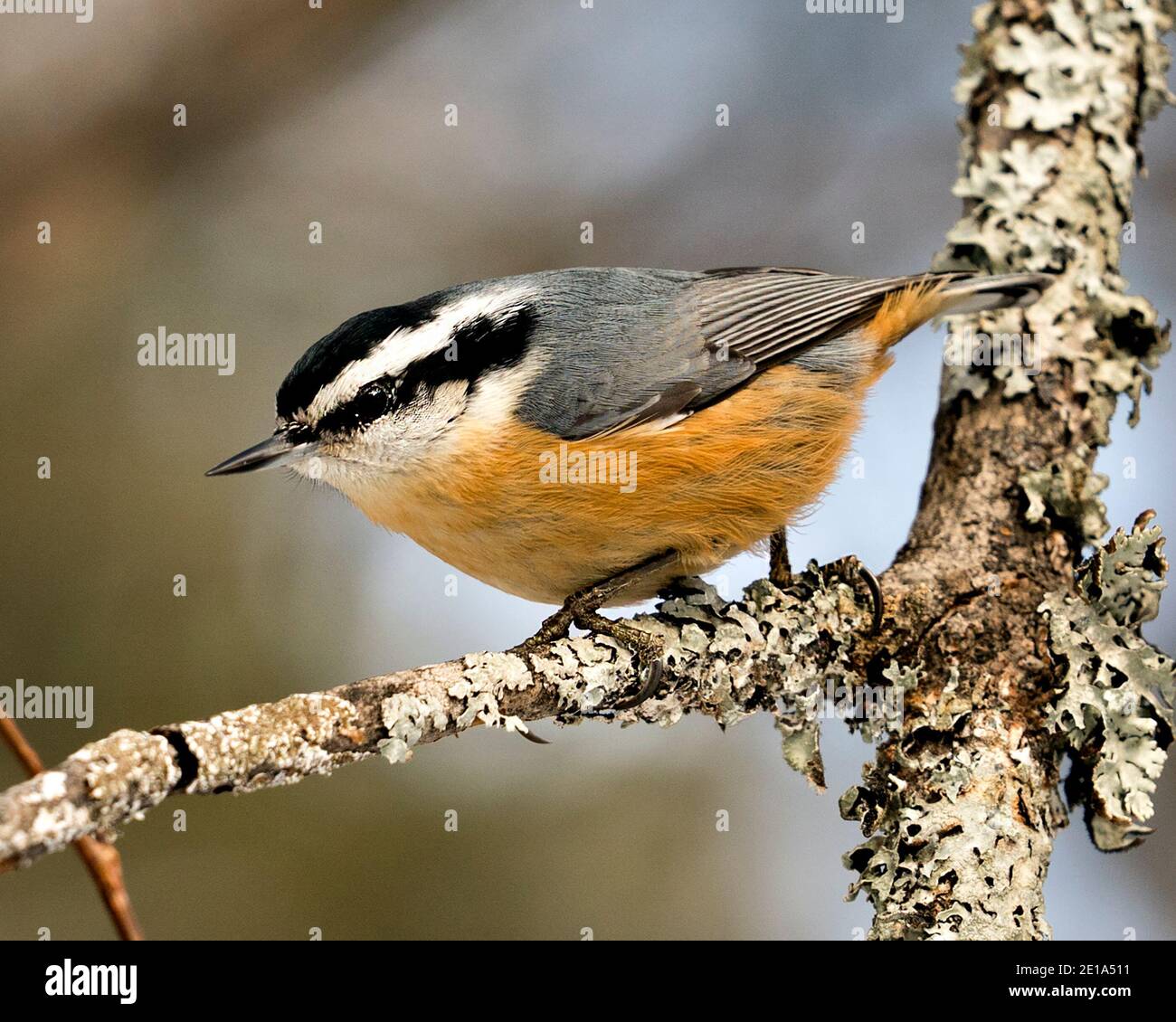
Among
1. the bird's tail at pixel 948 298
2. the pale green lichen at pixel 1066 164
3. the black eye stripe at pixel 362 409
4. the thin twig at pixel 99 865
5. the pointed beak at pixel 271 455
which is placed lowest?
the thin twig at pixel 99 865

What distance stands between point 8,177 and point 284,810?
220 cm

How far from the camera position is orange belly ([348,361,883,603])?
2.38m

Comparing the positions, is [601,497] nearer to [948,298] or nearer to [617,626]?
[617,626]

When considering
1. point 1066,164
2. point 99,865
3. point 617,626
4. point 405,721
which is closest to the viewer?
point 99,865

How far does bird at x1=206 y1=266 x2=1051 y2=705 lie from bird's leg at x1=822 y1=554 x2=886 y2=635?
0.01 metres

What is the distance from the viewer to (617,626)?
90.0 inches

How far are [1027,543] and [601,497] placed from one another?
95cm

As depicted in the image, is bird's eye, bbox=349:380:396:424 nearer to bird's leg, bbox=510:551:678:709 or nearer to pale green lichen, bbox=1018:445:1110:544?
bird's leg, bbox=510:551:678:709

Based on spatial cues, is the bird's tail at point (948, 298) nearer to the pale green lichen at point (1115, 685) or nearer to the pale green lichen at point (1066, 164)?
the pale green lichen at point (1066, 164)

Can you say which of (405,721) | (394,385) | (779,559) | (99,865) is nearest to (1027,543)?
(779,559)

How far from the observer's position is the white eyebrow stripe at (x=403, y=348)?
2.44 metres

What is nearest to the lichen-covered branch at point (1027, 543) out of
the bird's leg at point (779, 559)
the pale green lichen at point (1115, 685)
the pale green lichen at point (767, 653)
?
the pale green lichen at point (1115, 685)

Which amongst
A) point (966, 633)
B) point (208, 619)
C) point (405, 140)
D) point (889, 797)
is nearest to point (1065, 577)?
point (966, 633)

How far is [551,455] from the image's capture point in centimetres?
241
